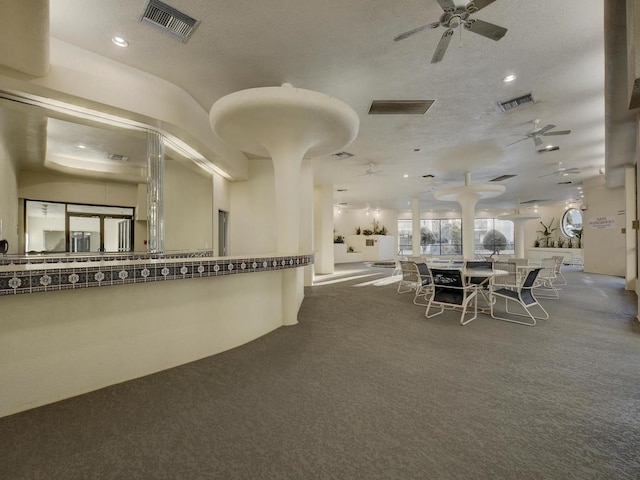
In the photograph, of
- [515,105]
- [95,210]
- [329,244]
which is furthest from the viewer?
[329,244]

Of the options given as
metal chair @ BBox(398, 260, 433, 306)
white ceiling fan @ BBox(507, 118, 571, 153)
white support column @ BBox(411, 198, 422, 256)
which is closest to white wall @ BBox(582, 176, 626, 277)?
white support column @ BBox(411, 198, 422, 256)

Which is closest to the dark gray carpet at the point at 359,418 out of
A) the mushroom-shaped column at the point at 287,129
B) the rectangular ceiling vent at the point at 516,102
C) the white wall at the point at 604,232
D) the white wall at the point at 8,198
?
the mushroom-shaped column at the point at 287,129

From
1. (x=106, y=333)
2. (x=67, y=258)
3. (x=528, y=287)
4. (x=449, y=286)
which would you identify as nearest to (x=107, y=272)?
(x=106, y=333)

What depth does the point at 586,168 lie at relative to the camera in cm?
941

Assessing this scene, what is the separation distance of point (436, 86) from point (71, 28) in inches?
175

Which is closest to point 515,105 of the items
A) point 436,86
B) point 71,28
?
point 436,86

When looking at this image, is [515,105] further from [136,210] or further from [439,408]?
[136,210]

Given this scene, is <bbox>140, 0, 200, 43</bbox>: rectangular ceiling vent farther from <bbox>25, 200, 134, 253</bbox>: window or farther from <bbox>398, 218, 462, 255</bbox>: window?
<bbox>398, 218, 462, 255</bbox>: window

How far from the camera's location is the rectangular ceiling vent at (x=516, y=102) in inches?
185

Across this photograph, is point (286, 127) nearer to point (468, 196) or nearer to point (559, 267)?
point (559, 267)

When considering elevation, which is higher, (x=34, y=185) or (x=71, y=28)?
(x=71, y=28)

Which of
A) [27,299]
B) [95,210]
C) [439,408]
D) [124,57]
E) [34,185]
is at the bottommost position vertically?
[439,408]

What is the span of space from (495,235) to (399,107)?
2048 centimetres

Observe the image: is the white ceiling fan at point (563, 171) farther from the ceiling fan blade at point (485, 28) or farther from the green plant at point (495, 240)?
the green plant at point (495, 240)
